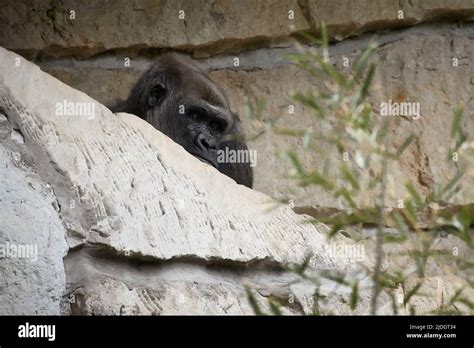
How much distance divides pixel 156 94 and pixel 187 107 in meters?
0.19

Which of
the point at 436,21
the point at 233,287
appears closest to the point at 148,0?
the point at 436,21

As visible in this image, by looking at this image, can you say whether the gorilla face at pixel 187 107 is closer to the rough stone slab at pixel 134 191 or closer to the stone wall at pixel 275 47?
the stone wall at pixel 275 47

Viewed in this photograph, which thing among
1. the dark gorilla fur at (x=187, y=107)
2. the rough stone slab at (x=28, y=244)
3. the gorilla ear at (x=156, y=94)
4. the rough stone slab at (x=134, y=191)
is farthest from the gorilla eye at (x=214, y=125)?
the rough stone slab at (x=28, y=244)

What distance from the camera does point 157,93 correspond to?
19.1 ft

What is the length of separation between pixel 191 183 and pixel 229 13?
2236mm

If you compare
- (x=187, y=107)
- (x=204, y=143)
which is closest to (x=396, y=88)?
(x=204, y=143)

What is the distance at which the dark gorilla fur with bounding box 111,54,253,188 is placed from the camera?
5613mm

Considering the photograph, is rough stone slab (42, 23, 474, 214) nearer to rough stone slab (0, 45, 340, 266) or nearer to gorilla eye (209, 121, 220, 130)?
gorilla eye (209, 121, 220, 130)

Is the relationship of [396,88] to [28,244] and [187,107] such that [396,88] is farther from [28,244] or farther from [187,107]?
[28,244]

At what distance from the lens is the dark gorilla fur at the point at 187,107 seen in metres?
5.61

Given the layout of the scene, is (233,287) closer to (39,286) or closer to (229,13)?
(39,286)

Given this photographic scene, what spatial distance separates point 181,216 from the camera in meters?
3.21
